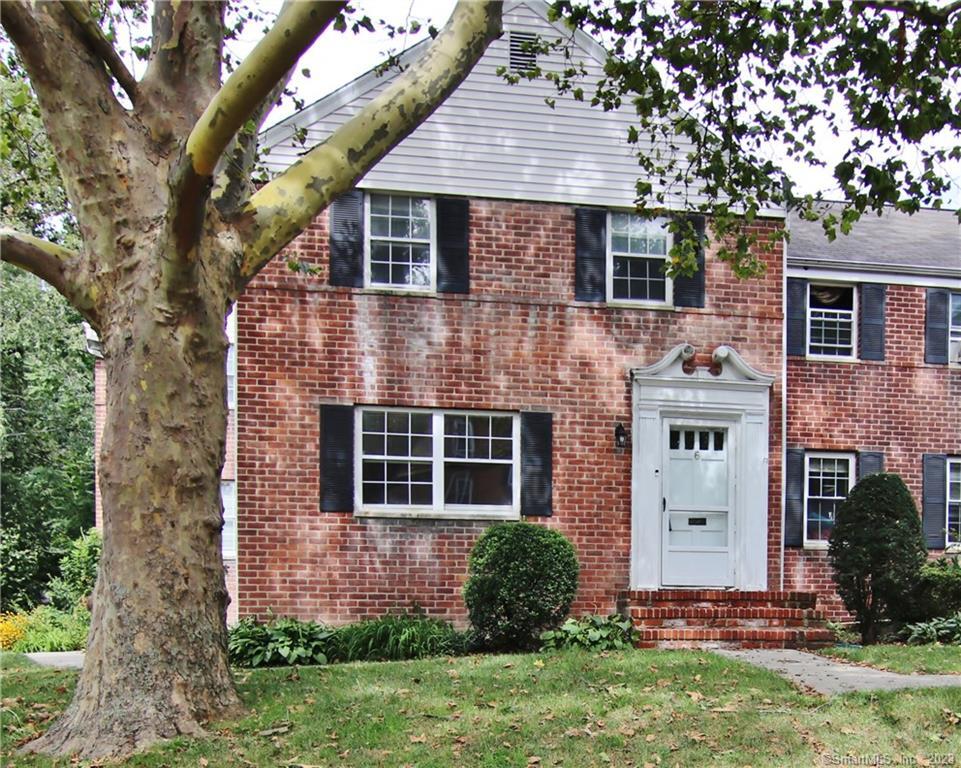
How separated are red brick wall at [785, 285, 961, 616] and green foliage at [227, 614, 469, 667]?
6.53 meters

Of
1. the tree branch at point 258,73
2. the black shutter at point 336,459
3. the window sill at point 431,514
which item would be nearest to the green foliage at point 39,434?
the black shutter at point 336,459

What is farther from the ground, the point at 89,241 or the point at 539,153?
the point at 539,153

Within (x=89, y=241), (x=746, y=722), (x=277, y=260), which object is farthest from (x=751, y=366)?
(x=89, y=241)

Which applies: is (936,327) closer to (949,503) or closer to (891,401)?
(891,401)

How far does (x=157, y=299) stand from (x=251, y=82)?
71.9 inches

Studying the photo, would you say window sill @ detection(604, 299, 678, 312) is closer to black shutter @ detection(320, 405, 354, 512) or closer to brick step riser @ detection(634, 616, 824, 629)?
black shutter @ detection(320, 405, 354, 512)

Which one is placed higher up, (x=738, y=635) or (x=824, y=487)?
(x=824, y=487)

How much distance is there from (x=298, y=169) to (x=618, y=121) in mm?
7389

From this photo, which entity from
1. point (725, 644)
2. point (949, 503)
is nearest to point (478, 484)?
point (725, 644)

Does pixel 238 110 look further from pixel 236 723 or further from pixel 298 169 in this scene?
pixel 236 723

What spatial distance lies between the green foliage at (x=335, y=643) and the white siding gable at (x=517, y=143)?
549cm

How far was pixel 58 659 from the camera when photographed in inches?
495

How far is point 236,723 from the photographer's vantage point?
21.9 feet

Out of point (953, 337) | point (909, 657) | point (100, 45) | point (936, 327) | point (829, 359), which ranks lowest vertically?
point (909, 657)
